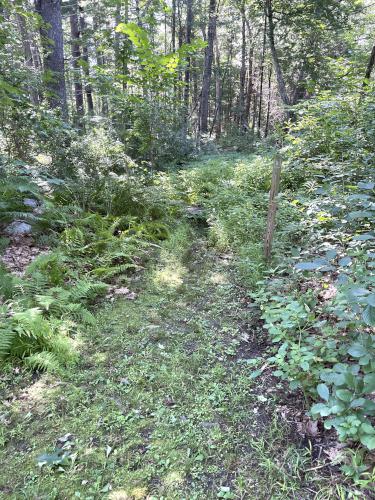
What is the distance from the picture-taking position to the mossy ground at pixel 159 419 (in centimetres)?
179

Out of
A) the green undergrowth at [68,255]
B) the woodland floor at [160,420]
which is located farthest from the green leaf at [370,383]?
the green undergrowth at [68,255]

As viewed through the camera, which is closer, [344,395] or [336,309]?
[344,395]

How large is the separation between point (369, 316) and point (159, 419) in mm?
1528

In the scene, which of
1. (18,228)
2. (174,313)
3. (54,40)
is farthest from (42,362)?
(54,40)

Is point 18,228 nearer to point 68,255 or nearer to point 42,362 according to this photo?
point 68,255

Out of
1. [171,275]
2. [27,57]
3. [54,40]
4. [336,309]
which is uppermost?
[27,57]

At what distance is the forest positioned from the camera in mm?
1815

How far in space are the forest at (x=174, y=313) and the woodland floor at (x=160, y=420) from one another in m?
0.01

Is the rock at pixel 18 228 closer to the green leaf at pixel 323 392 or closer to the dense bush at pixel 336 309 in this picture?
the dense bush at pixel 336 309

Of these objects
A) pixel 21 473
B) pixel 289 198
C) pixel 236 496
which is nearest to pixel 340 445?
pixel 236 496

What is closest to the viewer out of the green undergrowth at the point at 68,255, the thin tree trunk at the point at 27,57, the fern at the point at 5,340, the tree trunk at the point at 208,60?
the fern at the point at 5,340

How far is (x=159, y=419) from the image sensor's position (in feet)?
7.22

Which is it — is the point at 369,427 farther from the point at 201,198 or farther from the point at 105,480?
the point at 201,198

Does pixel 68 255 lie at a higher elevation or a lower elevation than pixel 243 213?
lower
